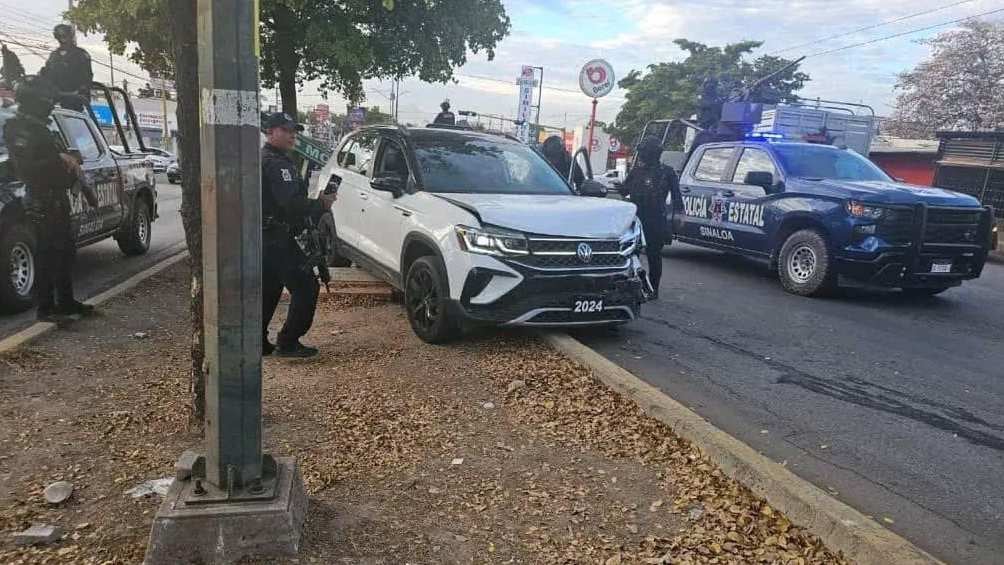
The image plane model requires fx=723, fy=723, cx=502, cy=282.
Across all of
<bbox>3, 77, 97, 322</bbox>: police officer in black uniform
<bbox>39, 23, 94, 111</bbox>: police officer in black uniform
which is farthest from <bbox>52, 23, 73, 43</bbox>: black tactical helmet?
<bbox>3, 77, 97, 322</bbox>: police officer in black uniform

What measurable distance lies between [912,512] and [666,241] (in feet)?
15.9

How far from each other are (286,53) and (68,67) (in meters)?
5.07

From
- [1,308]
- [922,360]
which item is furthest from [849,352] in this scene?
[1,308]

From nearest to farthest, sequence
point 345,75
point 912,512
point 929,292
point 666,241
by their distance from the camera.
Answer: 1. point 912,512
2. point 666,241
3. point 929,292
4. point 345,75

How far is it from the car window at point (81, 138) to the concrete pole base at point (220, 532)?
6.35 m

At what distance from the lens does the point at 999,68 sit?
1297 inches

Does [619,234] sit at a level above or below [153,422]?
above

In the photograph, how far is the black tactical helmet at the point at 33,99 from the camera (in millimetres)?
5547

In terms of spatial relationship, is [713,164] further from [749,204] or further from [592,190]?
[592,190]

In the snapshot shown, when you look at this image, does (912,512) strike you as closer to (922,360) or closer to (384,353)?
(922,360)

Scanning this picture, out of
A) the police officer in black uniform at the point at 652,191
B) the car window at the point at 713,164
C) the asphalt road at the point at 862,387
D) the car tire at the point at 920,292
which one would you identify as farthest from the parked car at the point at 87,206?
the car tire at the point at 920,292

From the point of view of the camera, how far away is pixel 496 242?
5266 millimetres

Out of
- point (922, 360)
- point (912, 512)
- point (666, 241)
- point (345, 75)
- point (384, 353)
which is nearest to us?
point (912, 512)

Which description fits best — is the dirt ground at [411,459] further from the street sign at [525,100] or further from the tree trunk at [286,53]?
the street sign at [525,100]
